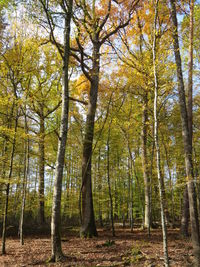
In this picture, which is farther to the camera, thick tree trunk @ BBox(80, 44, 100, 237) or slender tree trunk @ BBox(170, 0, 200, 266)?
thick tree trunk @ BBox(80, 44, 100, 237)

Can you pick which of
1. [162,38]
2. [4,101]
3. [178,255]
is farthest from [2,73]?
[178,255]

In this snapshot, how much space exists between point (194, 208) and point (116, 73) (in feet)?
24.7

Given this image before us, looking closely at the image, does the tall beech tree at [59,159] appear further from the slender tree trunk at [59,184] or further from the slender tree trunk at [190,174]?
the slender tree trunk at [190,174]

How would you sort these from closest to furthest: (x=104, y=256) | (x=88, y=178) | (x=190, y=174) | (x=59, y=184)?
(x=190, y=174) < (x=59, y=184) < (x=104, y=256) < (x=88, y=178)

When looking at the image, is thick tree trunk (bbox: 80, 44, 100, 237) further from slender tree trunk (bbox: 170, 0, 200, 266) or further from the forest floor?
slender tree trunk (bbox: 170, 0, 200, 266)

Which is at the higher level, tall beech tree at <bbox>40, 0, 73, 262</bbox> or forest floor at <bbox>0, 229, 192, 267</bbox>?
tall beech tree at <bbox>40, 0, 73, 262</bbox>

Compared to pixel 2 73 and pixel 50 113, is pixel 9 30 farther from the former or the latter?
pixel 50 113

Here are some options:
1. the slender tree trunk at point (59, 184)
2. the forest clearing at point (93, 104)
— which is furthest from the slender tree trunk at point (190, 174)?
the slender tree trunk at point (59, 184)

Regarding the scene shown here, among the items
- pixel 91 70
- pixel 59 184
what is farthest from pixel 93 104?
pixel 59 184

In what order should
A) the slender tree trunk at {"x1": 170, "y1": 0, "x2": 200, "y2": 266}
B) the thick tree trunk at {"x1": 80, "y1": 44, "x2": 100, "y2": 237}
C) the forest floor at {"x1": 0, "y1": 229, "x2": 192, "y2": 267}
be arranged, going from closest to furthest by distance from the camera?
1. the slender tree trunk at {"x1": 170, "y1": 0, "x2": 200, "y2": 266}
2. the forest floor at {"x1": 0, "y1": 229, "x2": 192, "y2": 267}
3. the thick tree trunk at {"x1": 80, "y1": 44, "x2": 100, "y2": 237}

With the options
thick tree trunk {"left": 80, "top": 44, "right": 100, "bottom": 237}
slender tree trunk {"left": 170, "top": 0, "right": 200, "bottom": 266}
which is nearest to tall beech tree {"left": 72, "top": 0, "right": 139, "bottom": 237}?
Answer: thick tree trunk {"left": 80, "top": 44, "right": 100, "bottom": 237}

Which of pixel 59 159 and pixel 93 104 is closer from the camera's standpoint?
pixel 59 159

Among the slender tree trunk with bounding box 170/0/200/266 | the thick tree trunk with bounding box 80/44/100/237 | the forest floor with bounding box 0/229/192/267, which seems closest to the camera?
the slender tree trunk with bounding box 170/0/200/266

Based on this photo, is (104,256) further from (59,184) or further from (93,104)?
(93,104)
